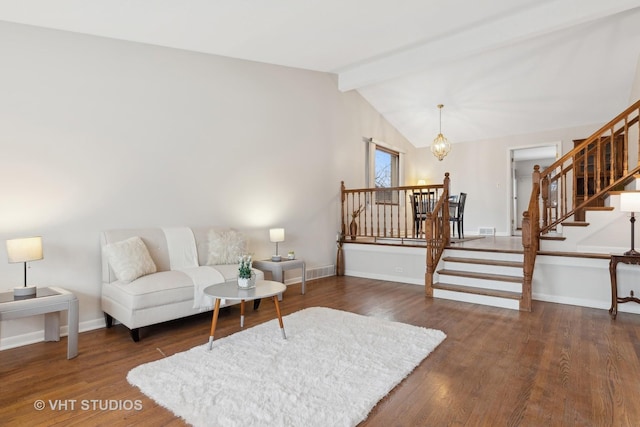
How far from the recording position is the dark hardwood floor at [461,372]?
6.56ft

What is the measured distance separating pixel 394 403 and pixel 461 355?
100 cm

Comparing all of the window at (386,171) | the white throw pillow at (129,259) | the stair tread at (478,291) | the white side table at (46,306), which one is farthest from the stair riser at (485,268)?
the white side table at (46,306)

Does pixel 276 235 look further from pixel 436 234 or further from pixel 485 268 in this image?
pixel 485 268

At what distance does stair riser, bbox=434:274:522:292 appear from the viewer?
178 inches

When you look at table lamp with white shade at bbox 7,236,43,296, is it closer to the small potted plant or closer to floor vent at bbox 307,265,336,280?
the small potted plant

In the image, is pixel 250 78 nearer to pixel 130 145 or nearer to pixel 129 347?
pixel 130 145

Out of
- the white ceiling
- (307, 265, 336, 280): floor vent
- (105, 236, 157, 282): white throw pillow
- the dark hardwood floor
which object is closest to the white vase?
the dark hardwood floor

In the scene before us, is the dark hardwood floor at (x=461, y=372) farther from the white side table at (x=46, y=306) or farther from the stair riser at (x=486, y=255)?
the stair riser at (x=486, y=255)

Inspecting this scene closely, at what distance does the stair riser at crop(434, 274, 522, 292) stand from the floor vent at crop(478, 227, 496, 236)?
3752 millimetres

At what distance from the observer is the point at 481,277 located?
189 inches

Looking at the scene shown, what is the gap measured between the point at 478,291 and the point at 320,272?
269 centimetres

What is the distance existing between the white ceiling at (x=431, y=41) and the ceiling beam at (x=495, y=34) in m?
0.01

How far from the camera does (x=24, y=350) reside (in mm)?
2996

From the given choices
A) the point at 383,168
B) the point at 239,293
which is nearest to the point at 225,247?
the point at 239,293
